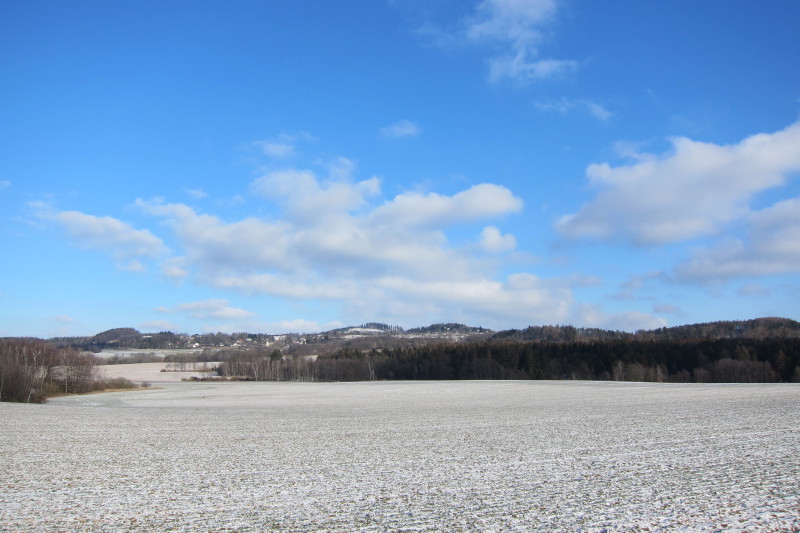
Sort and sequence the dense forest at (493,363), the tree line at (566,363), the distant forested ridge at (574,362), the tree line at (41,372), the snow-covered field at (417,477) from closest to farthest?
the snow-covered field at (417,477), the tree line at (41,372), the dense forest at (493,363), the tree line at (566,363), the distant forested ridge at (574,362)

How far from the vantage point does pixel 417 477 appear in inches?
595

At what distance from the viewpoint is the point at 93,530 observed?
10672 mm

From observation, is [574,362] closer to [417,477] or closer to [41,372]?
[41,372]

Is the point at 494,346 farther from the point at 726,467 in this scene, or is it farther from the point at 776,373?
the point at 726,467

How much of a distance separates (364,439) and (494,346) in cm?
12171

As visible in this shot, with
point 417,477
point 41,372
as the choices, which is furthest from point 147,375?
point 417,477

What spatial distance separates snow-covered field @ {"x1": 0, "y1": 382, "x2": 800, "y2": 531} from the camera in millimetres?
10938

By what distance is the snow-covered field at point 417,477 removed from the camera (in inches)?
431

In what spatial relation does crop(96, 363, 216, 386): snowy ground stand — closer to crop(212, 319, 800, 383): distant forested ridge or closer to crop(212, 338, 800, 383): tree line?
crop(212, 338, 800, 383): tree line

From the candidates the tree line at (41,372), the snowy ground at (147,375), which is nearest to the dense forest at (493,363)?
the tree line at (41,372)

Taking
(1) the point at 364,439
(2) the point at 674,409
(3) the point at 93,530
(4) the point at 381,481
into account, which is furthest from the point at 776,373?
(3) the point at 93,530

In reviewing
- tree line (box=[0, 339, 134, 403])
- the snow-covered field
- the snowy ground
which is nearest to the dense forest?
tree line (box=[0, 339, 134, 403])

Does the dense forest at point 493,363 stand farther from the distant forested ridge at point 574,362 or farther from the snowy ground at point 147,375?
the snowy ground at point 147,375

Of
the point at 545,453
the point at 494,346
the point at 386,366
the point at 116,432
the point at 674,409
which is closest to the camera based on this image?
the point at 545,453
